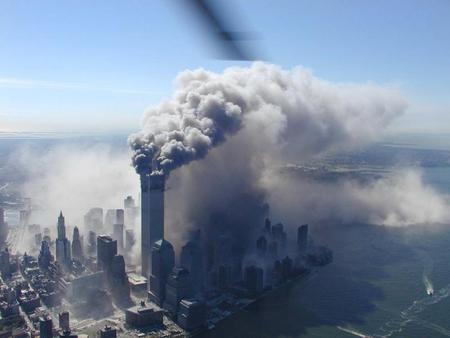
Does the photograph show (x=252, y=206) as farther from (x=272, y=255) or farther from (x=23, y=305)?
(x=23, y=305)

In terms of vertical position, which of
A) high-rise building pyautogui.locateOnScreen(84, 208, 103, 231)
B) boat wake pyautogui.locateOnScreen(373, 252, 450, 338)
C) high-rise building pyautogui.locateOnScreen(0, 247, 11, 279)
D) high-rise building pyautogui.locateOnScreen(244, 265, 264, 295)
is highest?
high-rise building pyautogui.locateOnScreen(84, 208, 103, 231)

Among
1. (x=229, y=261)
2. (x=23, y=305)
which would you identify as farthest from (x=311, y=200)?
(x=23, y=305)

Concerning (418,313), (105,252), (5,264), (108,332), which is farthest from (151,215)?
(418,313)

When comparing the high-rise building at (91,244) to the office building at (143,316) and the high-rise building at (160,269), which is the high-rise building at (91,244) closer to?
the high-rise building at (160,269)

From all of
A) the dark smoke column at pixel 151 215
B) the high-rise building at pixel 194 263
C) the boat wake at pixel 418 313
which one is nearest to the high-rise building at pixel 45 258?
the dark smoke column at pixel 151 215

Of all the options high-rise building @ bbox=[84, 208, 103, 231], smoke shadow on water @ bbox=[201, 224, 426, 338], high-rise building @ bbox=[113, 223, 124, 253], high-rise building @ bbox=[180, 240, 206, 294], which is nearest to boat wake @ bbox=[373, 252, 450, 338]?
smoke shadow on water @ bbox=[201, 224, 426, 338]

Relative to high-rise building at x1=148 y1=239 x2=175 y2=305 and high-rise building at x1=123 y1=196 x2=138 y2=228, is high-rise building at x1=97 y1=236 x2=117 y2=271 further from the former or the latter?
high-rise building at x1=123 y1=196 x2=138 y2=228
